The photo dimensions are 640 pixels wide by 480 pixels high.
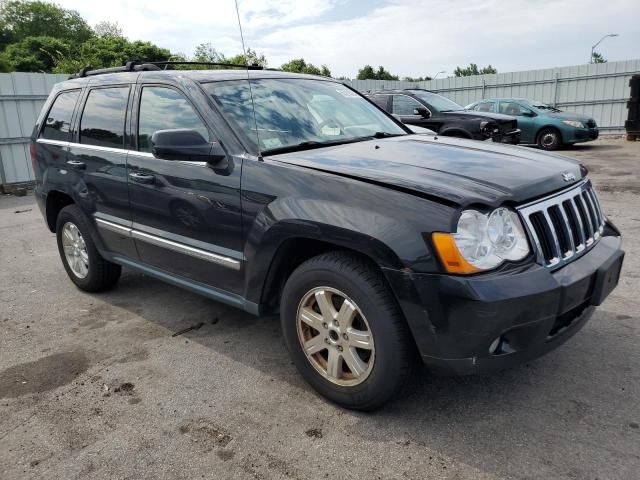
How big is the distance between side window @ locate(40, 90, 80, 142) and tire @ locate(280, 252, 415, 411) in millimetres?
2810

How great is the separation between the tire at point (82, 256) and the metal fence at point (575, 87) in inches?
583

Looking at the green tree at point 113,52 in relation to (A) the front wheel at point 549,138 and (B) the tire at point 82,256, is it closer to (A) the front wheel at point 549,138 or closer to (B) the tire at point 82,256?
(A) the front wheel at point 549,138

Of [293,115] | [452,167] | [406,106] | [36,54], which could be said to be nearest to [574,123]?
[406,106]

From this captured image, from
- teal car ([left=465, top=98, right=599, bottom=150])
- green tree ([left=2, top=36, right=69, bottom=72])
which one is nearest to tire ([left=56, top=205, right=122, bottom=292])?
teal car ([left=465, top=98, right=599, bottom=150])

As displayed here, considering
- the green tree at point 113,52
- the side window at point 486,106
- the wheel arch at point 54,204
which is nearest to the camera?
the wheel arch at point 54,204

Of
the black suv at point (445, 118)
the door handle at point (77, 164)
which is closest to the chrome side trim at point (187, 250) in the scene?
the door handle at point (77, 164)

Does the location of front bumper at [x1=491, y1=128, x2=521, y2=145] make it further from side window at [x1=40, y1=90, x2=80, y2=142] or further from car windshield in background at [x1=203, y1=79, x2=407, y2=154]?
side window at [x1=40, y1=90, x2=80, y2=142]

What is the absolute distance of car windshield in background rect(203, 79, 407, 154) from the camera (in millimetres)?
3184

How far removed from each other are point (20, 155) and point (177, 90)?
951 centimetres

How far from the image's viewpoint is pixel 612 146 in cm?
1543

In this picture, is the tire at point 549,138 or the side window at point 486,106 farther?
the side window at point 486,106

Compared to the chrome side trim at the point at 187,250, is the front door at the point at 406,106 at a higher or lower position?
higher

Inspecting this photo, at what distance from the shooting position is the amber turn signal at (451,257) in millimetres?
2258

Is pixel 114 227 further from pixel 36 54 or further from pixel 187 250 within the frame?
pixel 36 54
